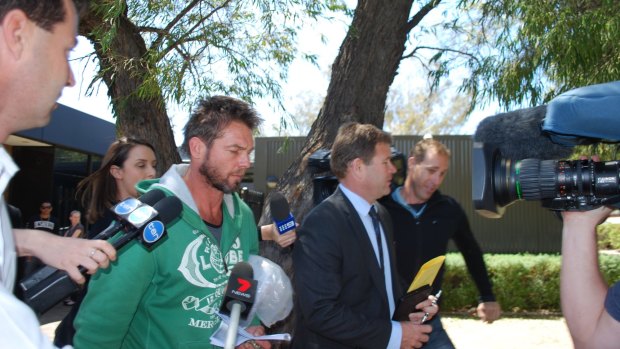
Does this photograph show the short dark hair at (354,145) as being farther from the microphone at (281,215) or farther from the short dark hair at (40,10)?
the short dark hair at (40,10)

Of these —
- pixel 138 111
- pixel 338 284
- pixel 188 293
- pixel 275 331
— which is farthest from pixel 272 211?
pixel 138 111

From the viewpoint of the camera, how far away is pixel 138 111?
5727 mm

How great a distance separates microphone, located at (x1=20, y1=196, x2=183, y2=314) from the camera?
1612 millimetres

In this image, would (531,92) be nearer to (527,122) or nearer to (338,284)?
(338,284)

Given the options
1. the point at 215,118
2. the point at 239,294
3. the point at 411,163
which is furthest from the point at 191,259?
the point at 411,163

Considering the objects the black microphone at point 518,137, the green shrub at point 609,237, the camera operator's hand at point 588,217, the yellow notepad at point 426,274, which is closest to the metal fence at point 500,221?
the green shrub at point 609,237

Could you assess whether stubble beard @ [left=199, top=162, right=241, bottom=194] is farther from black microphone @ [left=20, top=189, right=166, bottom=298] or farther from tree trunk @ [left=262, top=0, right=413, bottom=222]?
tree trunk @ [left=262, top=0, right=413, bottom=222]

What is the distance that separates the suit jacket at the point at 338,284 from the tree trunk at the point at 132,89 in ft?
7.58

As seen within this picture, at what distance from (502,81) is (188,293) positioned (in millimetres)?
5072

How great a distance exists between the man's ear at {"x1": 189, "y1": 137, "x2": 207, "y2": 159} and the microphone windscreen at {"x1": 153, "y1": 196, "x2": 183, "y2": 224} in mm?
634

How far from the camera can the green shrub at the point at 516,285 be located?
10711mm

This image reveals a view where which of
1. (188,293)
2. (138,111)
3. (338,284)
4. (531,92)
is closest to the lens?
(188,293)

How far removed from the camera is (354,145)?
370 cm

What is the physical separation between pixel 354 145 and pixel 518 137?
1605 millimetres
